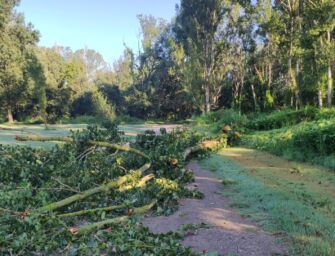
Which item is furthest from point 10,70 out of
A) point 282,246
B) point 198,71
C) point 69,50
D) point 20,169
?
point 69,50

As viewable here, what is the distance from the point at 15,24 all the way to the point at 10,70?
6.63m

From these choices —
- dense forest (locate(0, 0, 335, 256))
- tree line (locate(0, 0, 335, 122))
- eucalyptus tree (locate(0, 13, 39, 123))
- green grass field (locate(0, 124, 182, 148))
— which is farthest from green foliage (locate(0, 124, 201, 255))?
eucalyptus tree (locate(0, 13, 39, 123))

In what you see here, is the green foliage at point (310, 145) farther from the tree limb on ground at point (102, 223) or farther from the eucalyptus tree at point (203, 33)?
the eucalyptus tree at point (203, 33)

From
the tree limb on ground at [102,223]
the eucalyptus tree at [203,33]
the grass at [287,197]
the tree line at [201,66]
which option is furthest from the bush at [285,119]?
the eucalyptus tree at [203,33]

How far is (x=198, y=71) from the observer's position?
36.3 metres

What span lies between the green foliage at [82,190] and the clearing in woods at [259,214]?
0.47 metres

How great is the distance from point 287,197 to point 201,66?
99.7 feet

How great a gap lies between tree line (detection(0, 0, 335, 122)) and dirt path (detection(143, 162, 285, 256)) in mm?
15904

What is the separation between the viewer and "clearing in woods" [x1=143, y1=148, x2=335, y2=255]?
468 cm

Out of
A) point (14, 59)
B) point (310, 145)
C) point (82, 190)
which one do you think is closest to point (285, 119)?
point (310, 145)

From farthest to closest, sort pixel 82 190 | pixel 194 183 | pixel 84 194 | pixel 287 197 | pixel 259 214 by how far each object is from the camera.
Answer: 1. pixel 194 183
2. pixel 287 197
3. pixel 82 190
4. pixel 84 194
5. pixel 259 214

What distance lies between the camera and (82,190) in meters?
6.75

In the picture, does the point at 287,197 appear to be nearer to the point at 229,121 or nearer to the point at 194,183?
the point at 194,183

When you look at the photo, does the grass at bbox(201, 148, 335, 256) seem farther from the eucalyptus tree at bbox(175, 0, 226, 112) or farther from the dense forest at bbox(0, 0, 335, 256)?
the eucalyptus tree at bbox(175, 0, 226, 112)
